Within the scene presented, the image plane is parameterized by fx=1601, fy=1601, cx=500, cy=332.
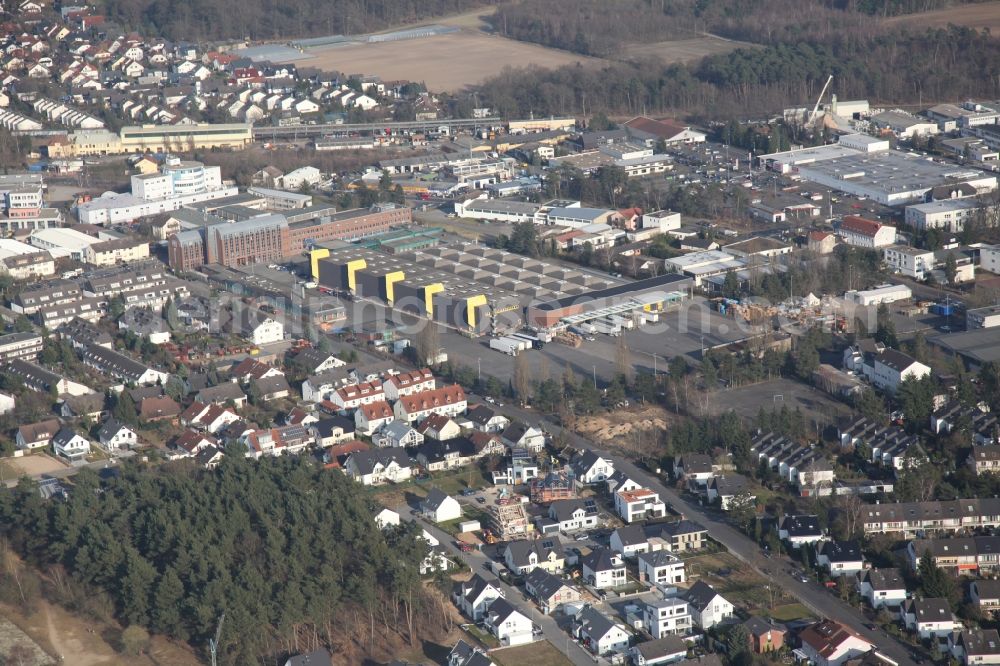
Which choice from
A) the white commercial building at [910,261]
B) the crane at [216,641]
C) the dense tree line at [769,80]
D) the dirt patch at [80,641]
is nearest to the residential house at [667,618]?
the crane at [216,641]

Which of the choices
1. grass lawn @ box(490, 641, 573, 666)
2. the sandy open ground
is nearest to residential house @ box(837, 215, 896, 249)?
grass lawn @ box(490, 641, 573, 666)

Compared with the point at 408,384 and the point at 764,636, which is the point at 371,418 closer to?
the point at 408,384

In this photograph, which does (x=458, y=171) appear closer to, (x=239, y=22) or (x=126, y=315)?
(x=126, y=315)

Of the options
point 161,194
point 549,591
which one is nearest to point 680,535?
point 549,591

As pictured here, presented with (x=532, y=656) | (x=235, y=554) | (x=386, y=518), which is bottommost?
(x=532, y=656)

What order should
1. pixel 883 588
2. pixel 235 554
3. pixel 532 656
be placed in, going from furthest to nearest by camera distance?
pixel 235 554 < pixel 883 588 < pixel 532 656

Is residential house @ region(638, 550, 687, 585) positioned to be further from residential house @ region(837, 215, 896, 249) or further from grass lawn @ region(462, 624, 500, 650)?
residential house @ region(837, 215, 896, 249)

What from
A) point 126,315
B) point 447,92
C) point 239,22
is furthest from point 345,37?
point 126,315

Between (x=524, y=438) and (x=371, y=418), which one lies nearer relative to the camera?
(x=524, y=438)
